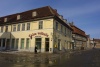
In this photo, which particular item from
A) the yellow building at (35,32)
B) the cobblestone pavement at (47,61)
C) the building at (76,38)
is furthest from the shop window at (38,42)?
the building at (76,38)

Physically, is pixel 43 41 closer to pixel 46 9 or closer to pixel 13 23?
Result: pixel 46 9

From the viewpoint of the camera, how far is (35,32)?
38938 millimetres

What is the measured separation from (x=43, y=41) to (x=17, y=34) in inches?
361

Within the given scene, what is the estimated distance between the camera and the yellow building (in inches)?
1454

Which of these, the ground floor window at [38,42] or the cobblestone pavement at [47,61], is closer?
the cobblestone pavement at [47,61]

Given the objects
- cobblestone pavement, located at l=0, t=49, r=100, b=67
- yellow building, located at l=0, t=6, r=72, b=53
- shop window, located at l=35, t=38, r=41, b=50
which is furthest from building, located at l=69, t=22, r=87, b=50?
cobblestone pavement, located at l=0, t=49, r=100, b=67

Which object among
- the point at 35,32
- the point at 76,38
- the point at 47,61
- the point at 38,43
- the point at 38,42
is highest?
the point at 35,32

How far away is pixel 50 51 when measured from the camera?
36156 mm

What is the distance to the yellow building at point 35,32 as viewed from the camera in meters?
36.9

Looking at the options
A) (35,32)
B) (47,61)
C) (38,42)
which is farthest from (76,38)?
(47,61)

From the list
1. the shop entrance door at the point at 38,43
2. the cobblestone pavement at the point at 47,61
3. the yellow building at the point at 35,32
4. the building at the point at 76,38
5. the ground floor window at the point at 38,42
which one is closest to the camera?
the cobblestone pavement at the point at 47,61

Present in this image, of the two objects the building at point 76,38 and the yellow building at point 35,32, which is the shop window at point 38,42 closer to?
the yellow building at point 35,32

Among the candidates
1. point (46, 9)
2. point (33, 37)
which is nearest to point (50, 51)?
point (33, 37)

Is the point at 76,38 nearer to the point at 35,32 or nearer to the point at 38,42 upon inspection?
the point at 35,32
